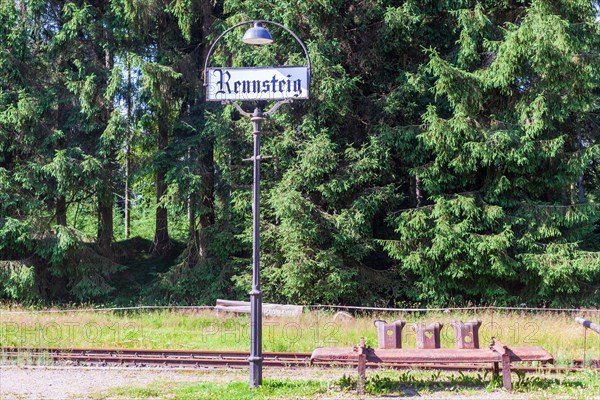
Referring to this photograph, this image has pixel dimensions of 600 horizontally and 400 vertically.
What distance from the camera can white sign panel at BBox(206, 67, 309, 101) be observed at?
952 centimetres

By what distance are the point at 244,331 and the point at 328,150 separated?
5.92 meters

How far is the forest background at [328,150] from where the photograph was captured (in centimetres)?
1719

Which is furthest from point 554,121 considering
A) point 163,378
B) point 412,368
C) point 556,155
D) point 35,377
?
point 35,377

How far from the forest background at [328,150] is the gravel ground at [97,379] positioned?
23.7 ft

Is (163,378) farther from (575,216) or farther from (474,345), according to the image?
(575,216)

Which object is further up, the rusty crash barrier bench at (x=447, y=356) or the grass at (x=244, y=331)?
the rusty crash barrier bench at (x=447, y=356)

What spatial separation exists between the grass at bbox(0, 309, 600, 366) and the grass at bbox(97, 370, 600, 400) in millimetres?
1631

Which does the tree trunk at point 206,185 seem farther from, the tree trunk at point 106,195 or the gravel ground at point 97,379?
the gravel ground at point 97,379

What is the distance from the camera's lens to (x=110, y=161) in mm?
21297

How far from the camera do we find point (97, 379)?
987cm

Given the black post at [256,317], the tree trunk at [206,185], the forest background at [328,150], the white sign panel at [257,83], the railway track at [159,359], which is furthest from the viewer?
the tree trunk at [206,185]

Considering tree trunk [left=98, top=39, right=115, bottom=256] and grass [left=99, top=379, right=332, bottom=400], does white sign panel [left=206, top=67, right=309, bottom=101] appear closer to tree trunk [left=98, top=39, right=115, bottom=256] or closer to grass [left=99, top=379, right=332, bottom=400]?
grass [left=99, top=379, right=332, bottom=400]

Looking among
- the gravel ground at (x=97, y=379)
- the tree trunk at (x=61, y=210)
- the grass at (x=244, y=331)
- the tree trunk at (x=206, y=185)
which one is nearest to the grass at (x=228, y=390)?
the gravel ground at (x=97, y=379)

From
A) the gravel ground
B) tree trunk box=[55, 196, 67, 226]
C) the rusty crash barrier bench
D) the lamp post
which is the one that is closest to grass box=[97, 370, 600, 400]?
the gravel ground
